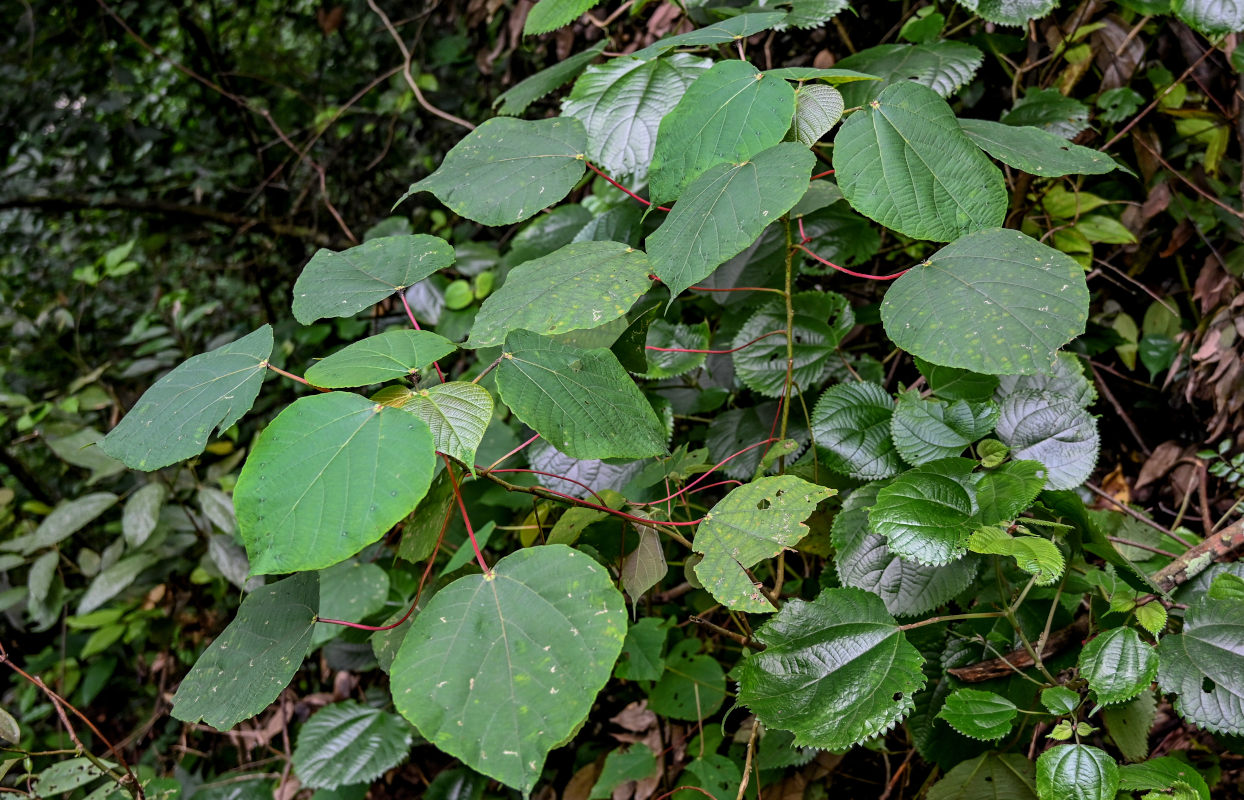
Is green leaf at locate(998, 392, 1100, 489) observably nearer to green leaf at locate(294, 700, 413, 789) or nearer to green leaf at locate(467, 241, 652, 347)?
green leaf at locate(467, 241, 652, 347)

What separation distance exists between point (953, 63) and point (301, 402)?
1.17 meters

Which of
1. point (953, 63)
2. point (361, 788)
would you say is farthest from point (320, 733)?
point (953, 63)

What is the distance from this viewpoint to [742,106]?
2.61ft

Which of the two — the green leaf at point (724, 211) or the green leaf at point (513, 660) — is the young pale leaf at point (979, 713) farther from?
the green leaf at point (724, 211)

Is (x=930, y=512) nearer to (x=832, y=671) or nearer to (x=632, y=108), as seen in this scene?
(x=832, y=671)

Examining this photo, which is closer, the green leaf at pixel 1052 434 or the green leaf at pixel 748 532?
the green leaf at pixel 748 532

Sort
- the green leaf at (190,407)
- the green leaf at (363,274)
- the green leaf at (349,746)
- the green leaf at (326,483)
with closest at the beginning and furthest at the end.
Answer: the green leaf at (326,483)
the green leaf at (190,407)
the green leaf at (363,274)
the green leaf at (349,746)

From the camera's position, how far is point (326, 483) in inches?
24.9

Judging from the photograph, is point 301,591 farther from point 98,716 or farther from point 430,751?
point 98,716

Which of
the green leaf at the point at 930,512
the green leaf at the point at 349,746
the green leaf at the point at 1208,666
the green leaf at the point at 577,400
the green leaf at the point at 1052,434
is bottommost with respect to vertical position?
the green leaf at the point at 349,746

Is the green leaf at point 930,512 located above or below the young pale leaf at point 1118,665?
above

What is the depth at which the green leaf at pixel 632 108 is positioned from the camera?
1.13 m

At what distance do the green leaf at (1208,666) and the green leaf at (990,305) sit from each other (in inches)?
15.1

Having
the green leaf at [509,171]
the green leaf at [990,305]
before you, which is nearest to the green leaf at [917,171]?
the green leaf at [990,305]
